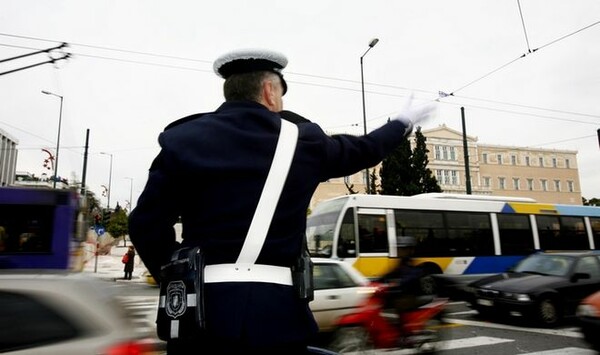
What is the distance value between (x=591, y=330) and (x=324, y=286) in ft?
13.0

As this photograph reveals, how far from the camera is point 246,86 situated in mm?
Answer: 1765

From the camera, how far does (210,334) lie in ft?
4.60

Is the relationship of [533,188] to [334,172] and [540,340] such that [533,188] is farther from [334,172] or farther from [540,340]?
[334,172]

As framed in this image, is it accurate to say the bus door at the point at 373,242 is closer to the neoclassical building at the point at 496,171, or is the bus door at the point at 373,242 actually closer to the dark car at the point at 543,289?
the dark car at the point at 543,289

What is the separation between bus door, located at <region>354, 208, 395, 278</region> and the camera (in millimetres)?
13500

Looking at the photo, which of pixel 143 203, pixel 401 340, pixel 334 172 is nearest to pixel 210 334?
pixel 143 203

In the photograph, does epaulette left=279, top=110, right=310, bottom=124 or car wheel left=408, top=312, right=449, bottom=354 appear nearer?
epaulette left=279, top=110, right=310, bottom=124

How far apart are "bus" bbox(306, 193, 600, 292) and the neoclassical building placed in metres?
52.0

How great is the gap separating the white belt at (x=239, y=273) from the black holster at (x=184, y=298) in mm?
31

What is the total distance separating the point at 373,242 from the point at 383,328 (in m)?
7.10

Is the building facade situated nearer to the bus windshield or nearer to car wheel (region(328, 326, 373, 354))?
the bus windshield

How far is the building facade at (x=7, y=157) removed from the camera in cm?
5333

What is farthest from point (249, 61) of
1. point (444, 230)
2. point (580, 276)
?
point (444, 230)

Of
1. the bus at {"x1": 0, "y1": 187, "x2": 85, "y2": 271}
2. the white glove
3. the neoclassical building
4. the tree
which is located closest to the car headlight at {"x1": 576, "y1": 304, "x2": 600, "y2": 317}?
the white glove
